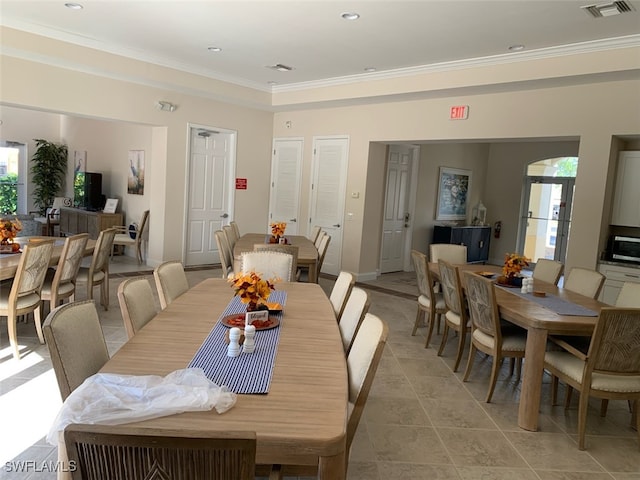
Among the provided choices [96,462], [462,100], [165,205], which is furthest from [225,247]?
[96,462]

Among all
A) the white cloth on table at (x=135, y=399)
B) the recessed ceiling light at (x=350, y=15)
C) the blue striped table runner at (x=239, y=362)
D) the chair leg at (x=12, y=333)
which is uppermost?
the recessed ceiling light at (x=350, y=15)

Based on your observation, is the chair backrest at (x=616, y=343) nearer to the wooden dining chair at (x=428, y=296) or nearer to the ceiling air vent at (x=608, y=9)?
the wooden dining chair at (x=428, y=296)


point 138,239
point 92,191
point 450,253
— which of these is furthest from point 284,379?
point 92,191

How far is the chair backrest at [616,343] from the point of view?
258 centimetres

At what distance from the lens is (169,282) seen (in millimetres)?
2969

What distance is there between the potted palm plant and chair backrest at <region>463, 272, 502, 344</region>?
10.2m

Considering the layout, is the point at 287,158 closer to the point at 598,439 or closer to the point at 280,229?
the point at 280,229

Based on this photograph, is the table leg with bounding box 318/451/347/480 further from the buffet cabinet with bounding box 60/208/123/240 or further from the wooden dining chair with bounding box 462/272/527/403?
the buffet cabinet with bounding box 60/208/123/240

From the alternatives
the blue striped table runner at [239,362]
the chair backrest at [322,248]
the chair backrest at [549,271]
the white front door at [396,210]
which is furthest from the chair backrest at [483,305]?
the white front door at [396,210]

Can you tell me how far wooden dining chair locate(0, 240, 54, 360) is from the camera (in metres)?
3.53

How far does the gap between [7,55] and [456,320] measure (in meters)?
5.86

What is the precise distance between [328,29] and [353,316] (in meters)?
3.41

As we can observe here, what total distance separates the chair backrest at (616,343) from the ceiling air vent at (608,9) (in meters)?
2.68

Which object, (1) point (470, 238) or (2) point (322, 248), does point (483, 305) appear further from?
(1) point (470, 238)
